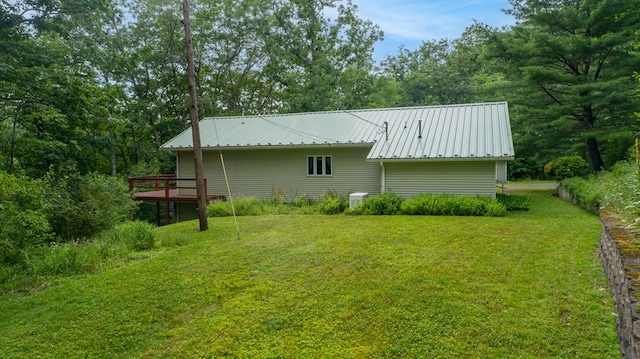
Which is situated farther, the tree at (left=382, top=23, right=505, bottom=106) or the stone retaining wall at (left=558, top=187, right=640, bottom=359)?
the tree at (left=382, top=23, right=505, bottom=106)

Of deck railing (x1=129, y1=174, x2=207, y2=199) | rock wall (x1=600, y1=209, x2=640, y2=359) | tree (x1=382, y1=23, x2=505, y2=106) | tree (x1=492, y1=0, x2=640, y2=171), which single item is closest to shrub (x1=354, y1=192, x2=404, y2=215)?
deck railing (x1=129, y1=174, x2=207, y2=199)

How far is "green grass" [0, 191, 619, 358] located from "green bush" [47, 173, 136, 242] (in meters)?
2.93

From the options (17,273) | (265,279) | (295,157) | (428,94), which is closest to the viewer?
(265,279)

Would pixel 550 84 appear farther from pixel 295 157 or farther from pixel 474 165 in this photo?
pixel 295 157

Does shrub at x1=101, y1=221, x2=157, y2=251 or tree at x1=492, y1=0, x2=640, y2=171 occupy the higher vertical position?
tree at x1=492, y1=0, x2=640, y2=171

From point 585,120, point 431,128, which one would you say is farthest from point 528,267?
point 585,120

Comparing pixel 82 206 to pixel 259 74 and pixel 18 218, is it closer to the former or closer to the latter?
pixel 18 218

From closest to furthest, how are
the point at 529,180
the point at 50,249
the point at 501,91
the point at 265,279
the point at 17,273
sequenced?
the point at 265,279 → the point at 17,273 → the point at 50,249 → the point at 501,91 → the point at 529,180

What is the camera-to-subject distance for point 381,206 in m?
10.4

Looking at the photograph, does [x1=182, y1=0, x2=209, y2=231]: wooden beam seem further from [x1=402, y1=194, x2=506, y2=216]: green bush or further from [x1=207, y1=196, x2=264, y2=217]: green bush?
[x1=402, y1=194, x2=506, y2=216]: green bush

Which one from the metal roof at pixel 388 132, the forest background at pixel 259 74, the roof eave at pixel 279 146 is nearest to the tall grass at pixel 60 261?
the forest background at pixel 259 74

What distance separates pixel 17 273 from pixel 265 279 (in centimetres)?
392

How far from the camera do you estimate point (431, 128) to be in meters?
→ 13.0

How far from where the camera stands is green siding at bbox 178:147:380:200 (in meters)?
13.3
